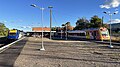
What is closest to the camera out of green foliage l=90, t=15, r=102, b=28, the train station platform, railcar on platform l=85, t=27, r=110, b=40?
the train station platform

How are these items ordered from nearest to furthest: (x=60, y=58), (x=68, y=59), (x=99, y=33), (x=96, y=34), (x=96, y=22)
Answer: (x=68, y=59)
(x=60, y=58)
(x=99, y=33)
(x=96, y=34)
(x=96, y=22)

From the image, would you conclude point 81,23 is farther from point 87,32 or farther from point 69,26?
point 87,32

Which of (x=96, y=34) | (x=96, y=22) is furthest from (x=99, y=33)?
(x=96, y=22)

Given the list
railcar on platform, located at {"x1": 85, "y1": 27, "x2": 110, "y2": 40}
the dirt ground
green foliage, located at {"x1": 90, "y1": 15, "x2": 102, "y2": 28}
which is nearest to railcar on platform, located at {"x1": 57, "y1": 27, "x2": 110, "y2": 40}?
railcar on platform, located at {"x1": 85, "y1": 27, "x2": 110, "y2": 40}

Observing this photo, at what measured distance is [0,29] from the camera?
414ft

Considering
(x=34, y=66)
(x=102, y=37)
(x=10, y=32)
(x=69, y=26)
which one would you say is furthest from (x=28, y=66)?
(x=69, y=26)

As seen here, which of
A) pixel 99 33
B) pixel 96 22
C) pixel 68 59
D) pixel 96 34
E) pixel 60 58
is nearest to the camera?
pixel 68 59

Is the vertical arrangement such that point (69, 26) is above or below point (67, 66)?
above

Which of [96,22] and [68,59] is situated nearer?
[68,59]

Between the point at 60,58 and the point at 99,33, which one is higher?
the point at 99,33

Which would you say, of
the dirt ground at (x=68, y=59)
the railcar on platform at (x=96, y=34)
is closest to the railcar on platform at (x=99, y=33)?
the railcar on platform at (x=96, y=34)

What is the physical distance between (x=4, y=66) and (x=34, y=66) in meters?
1.79

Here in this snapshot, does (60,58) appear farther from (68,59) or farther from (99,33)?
(99,33)

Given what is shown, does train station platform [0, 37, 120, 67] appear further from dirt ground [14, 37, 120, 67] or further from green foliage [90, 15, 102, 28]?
green foliage [90, 15, 102, 28]
